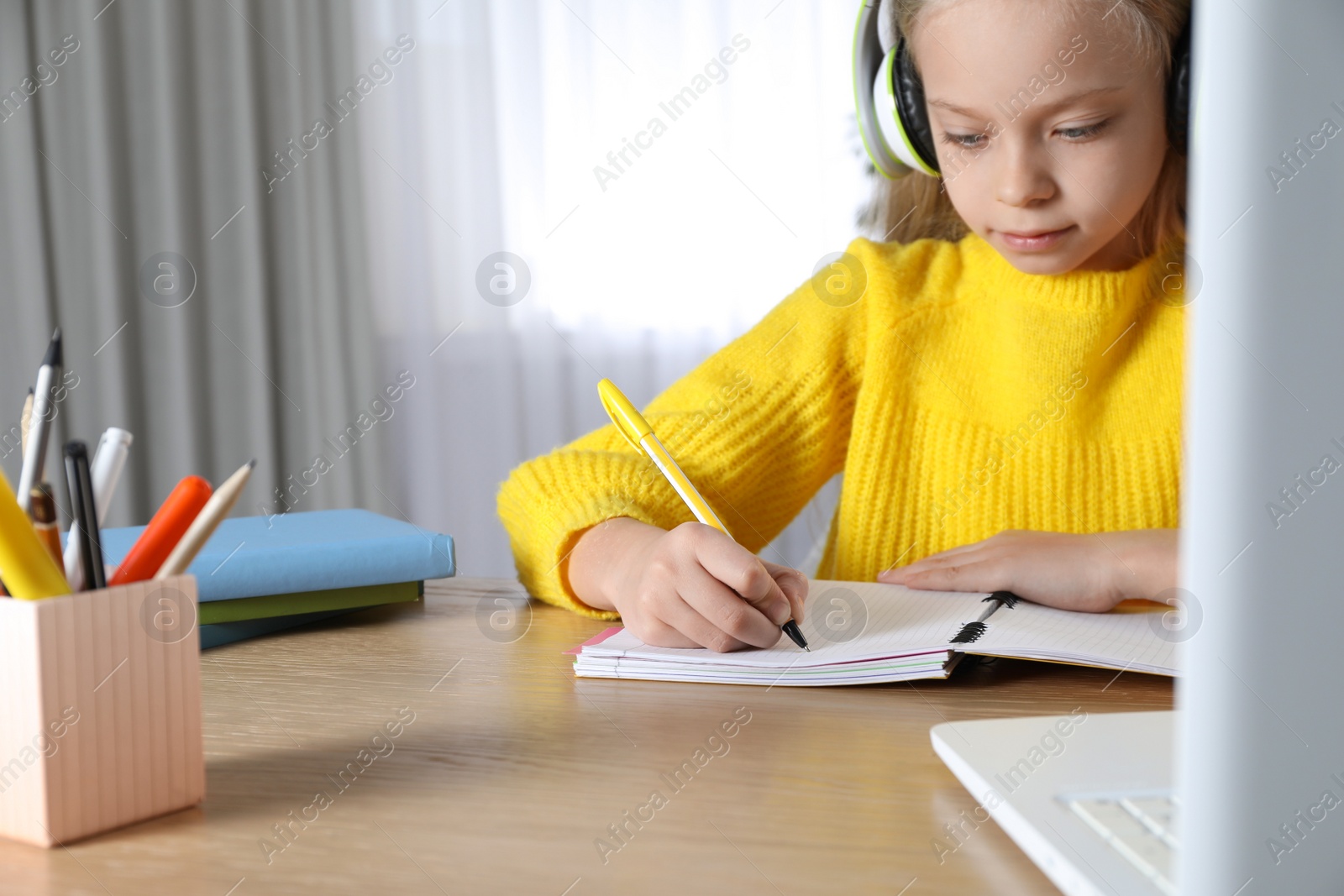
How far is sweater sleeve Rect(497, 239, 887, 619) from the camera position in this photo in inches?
35.5

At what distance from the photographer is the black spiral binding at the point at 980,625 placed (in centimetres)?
63

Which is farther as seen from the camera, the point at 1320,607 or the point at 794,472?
the point at 794,472

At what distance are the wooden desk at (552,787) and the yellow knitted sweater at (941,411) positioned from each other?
397mm

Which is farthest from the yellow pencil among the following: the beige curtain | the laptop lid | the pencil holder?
the beige curtain

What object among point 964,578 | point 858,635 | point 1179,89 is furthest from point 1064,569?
point 1179,89

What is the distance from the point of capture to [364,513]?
3.09 feet

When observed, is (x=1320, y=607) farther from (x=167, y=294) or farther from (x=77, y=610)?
(x=167, y=294)

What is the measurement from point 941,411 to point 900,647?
1.80 ft

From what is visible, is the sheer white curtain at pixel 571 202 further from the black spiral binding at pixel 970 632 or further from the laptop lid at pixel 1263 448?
the laptop lid at pixel 1263 448

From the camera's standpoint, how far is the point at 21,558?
1.33 feet

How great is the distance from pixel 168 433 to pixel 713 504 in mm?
1743

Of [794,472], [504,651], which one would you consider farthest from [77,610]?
[794,472]

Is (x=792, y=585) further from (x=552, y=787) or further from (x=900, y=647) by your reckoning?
(x=552, y=787)

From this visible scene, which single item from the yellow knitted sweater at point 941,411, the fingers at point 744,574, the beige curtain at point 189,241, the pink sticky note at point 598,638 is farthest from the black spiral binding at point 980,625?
the beige curtain at point 189,241
